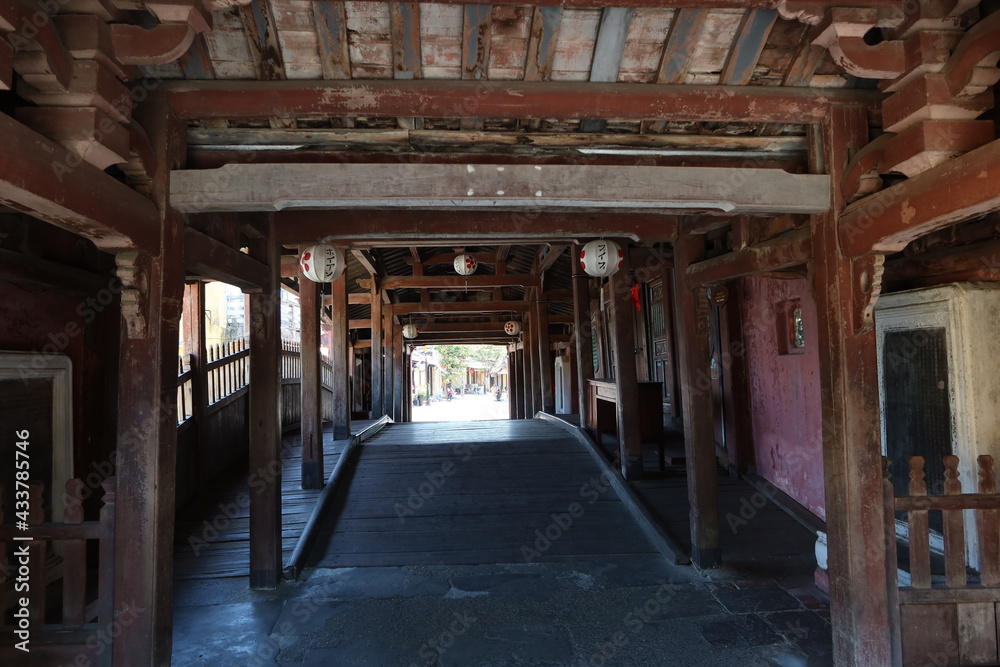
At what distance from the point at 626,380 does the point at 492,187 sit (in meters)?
4.46

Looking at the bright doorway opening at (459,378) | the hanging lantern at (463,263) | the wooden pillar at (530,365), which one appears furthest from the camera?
Result: the bright doorway opening at (459,378)

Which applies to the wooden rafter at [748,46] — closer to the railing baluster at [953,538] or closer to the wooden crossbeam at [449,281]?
the railing baluster at [953,538]

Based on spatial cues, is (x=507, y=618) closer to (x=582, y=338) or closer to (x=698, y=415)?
(x=698, y=415)

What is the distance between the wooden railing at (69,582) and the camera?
2914 mm

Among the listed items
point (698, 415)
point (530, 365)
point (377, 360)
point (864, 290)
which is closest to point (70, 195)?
point (864, 290)

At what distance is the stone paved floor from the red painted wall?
5.31 feet

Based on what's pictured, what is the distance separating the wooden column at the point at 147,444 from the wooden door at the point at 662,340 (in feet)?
23.7

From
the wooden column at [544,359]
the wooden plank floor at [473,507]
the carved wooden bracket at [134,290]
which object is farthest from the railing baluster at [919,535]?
the wooden column at [544,359]

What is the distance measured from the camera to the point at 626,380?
23.4 feet

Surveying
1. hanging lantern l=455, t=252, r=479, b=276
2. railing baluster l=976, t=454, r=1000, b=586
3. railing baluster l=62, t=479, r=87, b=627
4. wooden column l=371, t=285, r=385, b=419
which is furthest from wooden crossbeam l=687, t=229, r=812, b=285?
wooden column l=371, t=285, r=385, b=419

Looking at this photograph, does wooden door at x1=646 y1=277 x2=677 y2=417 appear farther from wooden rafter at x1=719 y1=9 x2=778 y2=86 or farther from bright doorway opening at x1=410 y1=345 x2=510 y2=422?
bright doorway opening at x1=410 y1=345 x2=510 y2=422

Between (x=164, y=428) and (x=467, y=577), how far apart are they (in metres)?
3.15

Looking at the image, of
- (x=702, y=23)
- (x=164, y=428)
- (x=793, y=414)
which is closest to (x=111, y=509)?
(x=164, y=428)

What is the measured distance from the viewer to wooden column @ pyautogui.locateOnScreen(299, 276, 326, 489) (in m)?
7.03
